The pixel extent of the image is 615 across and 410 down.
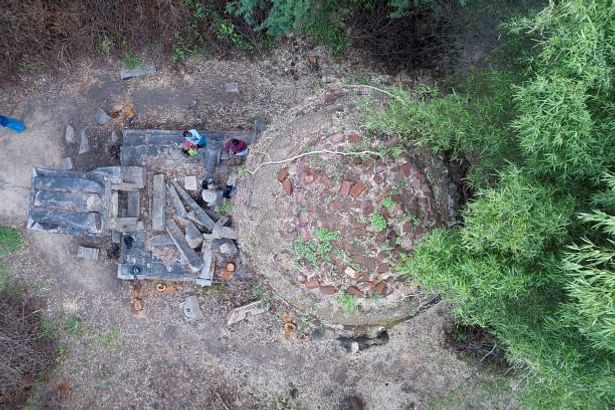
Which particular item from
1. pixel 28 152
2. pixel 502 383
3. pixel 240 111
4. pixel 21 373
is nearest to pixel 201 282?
pixel 240 111

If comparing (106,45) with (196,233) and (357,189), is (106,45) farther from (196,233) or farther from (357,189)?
(357,189)

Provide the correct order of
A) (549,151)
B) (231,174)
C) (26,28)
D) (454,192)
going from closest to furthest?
(549,151) < (454,192) < (231,174) < (26,28)

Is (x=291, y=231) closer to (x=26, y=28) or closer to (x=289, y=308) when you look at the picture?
(x=289, y=308)

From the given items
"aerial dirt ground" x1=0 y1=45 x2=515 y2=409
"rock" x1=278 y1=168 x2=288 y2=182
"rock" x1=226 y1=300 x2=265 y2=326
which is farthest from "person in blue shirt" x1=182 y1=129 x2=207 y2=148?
"rock" x1=226 y1=300 x2=265 y2=326

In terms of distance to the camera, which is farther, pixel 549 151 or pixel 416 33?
pixel 416 33

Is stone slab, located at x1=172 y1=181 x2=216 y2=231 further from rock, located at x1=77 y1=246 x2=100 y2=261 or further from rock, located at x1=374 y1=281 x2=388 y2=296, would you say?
rock, located at x1=374 y1=281 x2=388 y2=296

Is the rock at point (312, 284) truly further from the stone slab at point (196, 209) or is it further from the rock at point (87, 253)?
the rock at point (87, 253)
